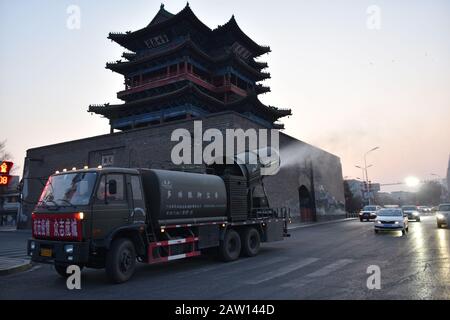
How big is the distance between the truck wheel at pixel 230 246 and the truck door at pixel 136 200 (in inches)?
132

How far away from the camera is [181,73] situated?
138 feet

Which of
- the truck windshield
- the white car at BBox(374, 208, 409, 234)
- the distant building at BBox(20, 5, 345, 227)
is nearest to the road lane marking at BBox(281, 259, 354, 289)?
the truck windshield

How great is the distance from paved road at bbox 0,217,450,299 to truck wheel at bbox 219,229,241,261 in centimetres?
36

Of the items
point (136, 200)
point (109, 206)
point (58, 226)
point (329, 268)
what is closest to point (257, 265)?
point (329, 268)

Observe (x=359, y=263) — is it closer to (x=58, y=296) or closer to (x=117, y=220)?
(x=117, y=220)

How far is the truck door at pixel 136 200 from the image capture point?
29.4ft

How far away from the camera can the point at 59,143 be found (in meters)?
39.7

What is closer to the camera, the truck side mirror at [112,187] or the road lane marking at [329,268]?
the truck side mirror at [112,187]

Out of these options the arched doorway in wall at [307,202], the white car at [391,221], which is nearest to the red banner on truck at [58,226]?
the white car at [391,221]

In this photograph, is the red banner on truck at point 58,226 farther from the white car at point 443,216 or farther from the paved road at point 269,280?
the white car at point 443,216

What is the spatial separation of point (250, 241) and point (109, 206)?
241 inches

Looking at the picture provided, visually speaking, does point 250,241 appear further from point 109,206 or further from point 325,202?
point 325,202

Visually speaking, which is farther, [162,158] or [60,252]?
[162,158]

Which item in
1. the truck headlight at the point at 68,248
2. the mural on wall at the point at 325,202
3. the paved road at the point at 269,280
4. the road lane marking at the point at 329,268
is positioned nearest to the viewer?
the paved road at the point at 269,280
